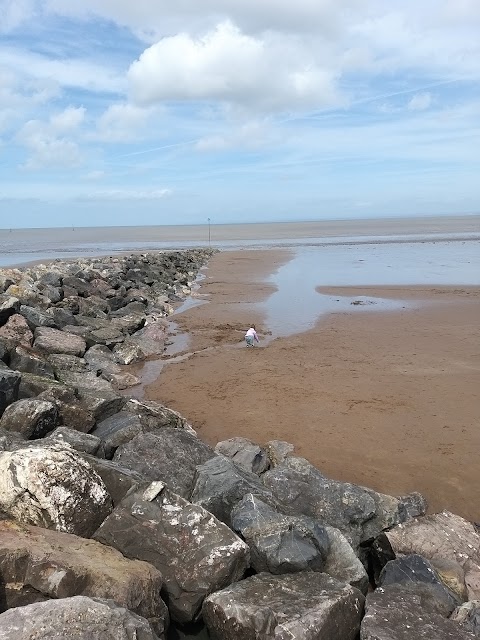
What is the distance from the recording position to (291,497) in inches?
264

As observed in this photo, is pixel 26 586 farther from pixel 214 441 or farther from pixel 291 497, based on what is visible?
pixel 214 441

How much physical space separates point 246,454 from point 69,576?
4.08 meters

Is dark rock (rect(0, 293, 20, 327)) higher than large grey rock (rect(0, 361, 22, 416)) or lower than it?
higher

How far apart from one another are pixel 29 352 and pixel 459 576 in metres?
9.18

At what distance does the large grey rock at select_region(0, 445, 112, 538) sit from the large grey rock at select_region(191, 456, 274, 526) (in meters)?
1.17

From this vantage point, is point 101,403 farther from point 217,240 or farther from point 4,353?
point 217,240

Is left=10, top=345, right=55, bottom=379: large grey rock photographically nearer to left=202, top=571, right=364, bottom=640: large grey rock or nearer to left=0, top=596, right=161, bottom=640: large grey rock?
left=202, top=571, right=364, bottom=640: large grey rock

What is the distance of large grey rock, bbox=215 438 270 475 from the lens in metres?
7.79

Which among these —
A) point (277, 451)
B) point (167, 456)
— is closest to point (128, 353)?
point (277, 451)

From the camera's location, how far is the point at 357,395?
11359 millimetres

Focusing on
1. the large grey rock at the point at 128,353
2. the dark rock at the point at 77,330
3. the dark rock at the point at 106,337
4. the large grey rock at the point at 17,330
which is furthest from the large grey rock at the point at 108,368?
the large grey rock at the point at 17,330

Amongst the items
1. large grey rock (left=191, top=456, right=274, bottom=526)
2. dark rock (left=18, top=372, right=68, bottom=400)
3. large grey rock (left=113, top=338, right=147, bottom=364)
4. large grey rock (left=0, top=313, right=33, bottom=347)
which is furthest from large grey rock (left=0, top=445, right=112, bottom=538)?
large grey rock (left=113, top=338, right=147, bottom=364)

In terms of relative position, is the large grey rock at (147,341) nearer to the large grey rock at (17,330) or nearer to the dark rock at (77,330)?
the dark rock at (77,330)

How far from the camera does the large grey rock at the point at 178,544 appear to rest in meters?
4.66
